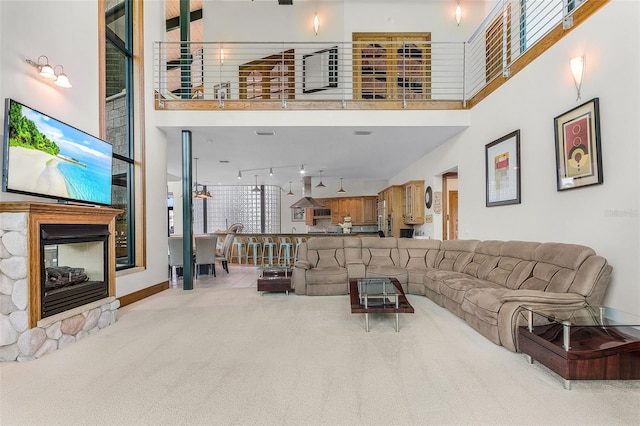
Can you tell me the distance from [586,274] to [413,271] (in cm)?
253

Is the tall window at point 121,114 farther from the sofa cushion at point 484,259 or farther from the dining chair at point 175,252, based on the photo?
the sofa cushion at point 484,259

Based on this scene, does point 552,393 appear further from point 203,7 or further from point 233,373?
point 203,7

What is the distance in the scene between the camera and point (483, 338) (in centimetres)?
302

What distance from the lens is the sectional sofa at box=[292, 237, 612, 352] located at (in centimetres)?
265

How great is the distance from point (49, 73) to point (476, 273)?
5.20 m

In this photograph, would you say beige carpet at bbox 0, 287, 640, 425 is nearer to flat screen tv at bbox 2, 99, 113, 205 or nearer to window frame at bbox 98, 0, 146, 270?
flat screen tv at bbox 2, 99, 113, 205

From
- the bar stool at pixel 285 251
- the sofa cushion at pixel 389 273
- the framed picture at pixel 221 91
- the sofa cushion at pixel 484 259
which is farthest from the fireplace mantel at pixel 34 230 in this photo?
the bar stool at pixel 285 251

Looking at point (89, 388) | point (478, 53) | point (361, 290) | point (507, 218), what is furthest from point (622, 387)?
point (478, 53)

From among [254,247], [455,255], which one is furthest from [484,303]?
[254,247]

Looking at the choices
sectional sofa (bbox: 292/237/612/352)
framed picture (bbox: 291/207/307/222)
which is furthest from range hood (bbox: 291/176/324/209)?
sectional sofa (bbox: 292/237/612/352)

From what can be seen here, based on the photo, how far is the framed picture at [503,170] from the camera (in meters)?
4.04

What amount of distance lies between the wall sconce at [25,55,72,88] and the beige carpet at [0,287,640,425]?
258 centimetres

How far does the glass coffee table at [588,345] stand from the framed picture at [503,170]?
196 centimetres

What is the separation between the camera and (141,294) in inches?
189
